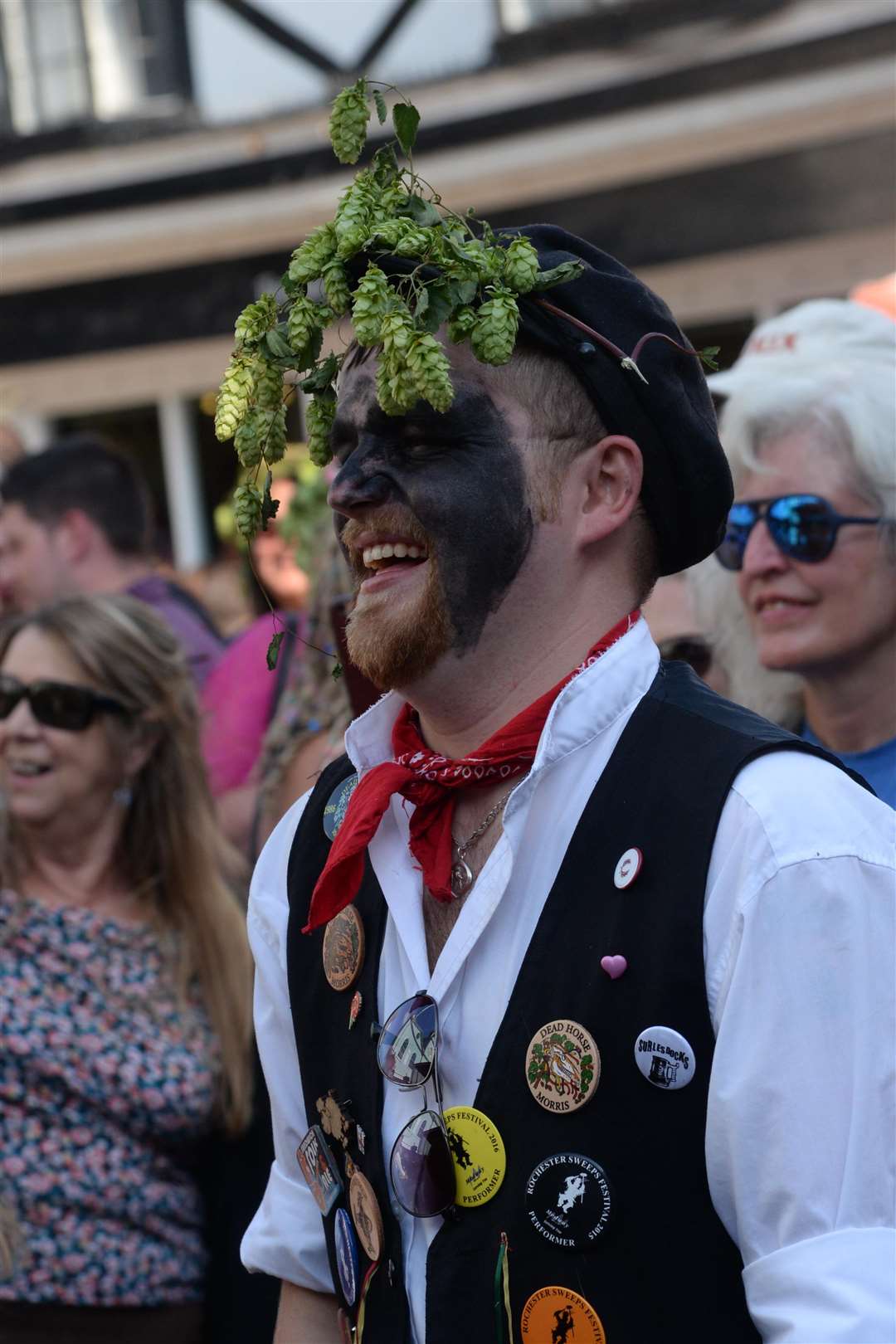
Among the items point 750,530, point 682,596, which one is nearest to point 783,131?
point 682,596

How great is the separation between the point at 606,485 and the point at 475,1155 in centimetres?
80

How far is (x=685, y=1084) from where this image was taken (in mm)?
1592

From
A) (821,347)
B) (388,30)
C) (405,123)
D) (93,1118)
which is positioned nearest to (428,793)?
(405,123)

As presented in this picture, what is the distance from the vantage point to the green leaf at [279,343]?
1.89 meters

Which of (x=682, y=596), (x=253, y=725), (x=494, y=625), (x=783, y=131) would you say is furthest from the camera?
(x=783, y=131)

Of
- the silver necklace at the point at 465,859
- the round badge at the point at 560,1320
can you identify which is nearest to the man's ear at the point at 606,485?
the silver necklace at the point at 465,859

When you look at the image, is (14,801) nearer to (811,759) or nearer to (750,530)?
(750,530)

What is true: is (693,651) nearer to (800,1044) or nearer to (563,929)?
(563,929)

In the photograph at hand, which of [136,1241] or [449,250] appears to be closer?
[449,250]

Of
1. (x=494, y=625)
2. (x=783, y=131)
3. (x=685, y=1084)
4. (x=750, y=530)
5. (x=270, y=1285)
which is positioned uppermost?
(x=783, y=131)

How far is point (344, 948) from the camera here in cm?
195

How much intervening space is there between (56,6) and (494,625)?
9.17 m

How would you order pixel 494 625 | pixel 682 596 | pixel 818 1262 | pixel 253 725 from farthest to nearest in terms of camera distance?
pixel 253 725
pixel 682 596
pixel 494 625
pixel 818 1262

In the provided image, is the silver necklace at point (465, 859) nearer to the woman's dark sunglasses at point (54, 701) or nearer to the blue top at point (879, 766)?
the blue top at point (879, 766)
